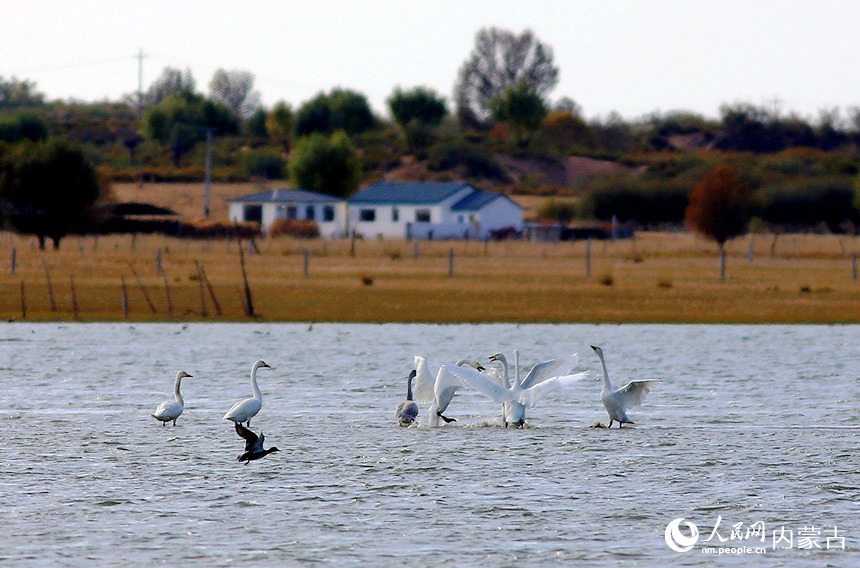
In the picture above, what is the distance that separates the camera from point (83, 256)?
57438mm

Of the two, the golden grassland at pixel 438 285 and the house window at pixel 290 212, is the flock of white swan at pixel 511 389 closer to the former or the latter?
the golden grassland at pixel 438 285

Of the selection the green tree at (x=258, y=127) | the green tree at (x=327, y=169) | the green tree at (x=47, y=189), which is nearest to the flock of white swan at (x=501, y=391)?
the green tree at (x=47, y=189)

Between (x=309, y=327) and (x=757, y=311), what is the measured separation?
1279 cm

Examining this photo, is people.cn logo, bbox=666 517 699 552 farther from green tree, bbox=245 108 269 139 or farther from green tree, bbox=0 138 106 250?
green tree, bbox=245 108 269 139

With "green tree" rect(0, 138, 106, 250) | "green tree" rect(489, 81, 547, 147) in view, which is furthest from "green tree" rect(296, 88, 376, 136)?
"green tree" rect(0, 138, 106, 250)

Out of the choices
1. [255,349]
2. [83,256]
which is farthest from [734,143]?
[255,349]

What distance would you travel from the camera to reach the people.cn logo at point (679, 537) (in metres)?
10.6

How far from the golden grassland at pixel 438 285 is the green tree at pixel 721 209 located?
120 centimetres

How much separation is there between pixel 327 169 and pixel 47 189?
141 ft

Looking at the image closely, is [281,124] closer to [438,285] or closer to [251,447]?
[438,285]

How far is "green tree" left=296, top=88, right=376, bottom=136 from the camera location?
151m

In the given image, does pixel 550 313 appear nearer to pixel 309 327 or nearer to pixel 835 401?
pixel 309 327

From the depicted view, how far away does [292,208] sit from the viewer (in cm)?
10025

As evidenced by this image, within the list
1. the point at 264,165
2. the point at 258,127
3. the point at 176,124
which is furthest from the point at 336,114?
the point at 264,165
